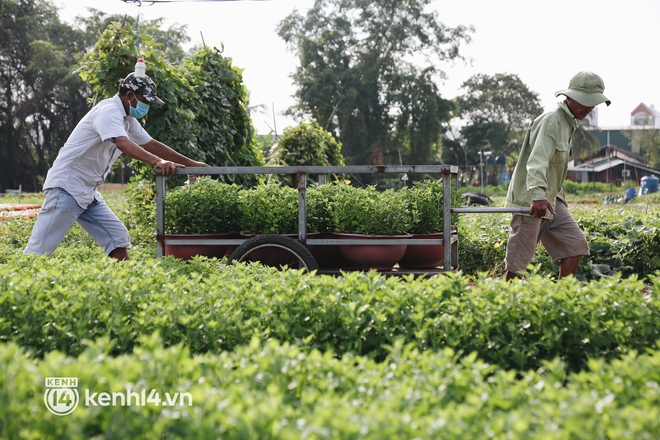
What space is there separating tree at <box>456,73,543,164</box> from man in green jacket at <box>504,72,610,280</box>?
52120 millimetres

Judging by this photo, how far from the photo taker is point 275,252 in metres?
5.52

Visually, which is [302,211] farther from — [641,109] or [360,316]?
[641,109]

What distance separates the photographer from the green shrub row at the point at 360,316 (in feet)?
10.4

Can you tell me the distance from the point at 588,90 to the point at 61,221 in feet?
14.5

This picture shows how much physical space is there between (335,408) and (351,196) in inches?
136

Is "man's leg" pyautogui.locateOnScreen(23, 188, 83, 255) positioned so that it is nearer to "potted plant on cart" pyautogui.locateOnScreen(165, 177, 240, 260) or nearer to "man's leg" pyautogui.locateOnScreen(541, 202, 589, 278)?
"potted plant on cart" pyautogui.locateOnScreen(165, 177, 240, 260)

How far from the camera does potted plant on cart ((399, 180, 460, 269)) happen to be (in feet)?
18.1

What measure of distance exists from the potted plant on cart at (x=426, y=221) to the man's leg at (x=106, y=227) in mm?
2439

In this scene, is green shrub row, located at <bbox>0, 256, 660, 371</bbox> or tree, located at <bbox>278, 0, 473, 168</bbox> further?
tree, located at <bbox>278, 0, 473, 168</bbox>

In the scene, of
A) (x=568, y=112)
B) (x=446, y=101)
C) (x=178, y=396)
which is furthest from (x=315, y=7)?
(x=178, y=396)

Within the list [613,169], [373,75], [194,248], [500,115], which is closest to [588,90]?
[194,248]

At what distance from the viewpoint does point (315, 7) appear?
46.4 metres

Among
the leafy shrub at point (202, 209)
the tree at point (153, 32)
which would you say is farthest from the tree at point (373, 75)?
the leafy shrub at point (202, 209)

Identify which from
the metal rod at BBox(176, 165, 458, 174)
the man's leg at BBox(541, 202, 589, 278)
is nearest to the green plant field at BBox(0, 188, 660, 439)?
the metal rod at BBox(176, 165, 458, 174)
